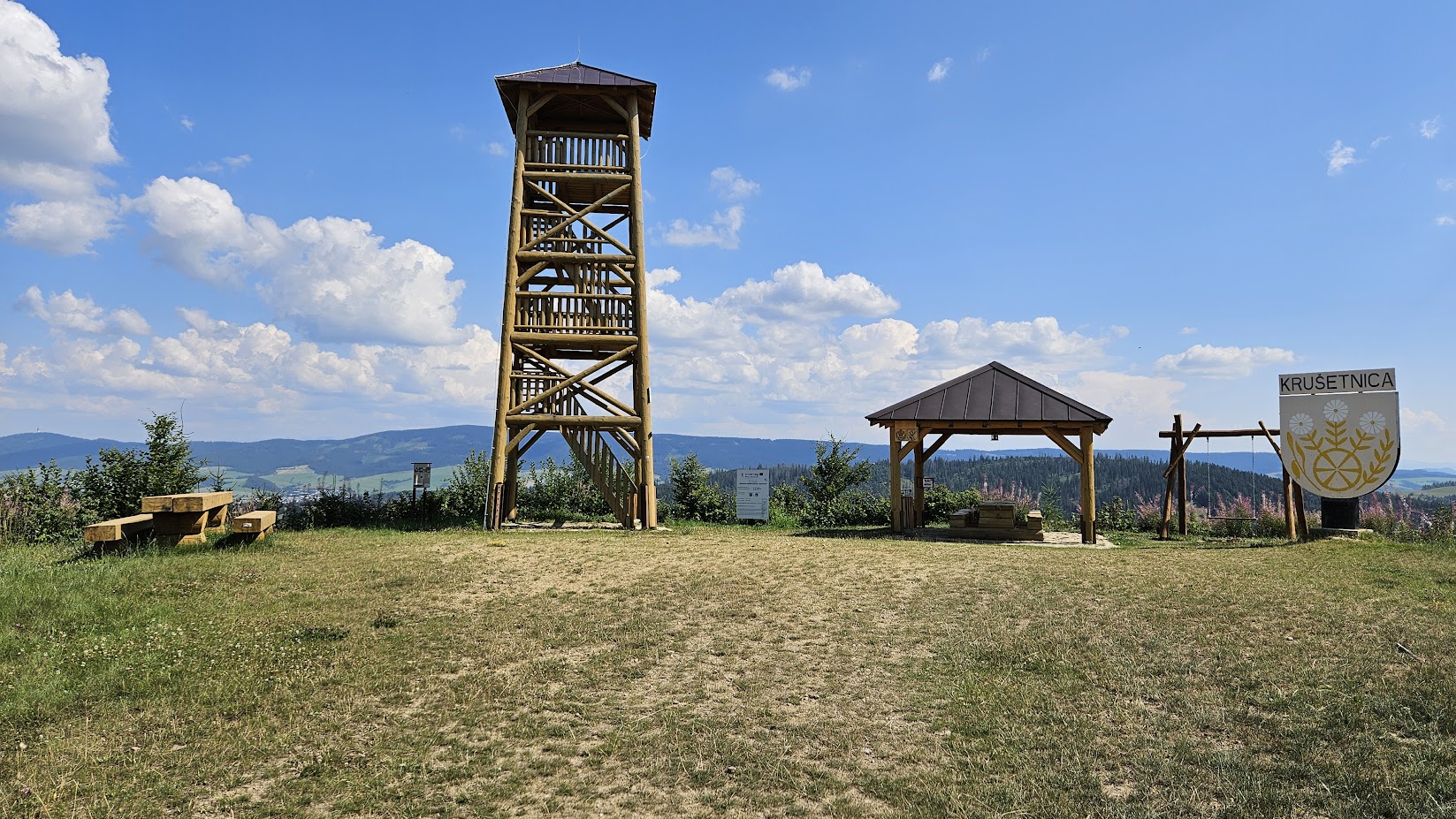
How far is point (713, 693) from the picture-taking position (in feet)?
22.5

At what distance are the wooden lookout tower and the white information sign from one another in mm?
2990

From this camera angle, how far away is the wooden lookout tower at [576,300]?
1859 cm

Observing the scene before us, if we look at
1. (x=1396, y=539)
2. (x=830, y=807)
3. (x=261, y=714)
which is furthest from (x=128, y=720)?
(x=1396, y=539)

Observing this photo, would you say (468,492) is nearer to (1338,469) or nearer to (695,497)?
(695,497)

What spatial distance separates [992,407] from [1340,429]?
6375mm

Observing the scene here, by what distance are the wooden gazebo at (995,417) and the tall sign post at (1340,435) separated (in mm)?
3410

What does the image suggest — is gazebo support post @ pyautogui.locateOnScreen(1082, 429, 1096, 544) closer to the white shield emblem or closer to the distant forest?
the white shield emblem

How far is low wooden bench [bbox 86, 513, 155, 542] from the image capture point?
1071 centimetres

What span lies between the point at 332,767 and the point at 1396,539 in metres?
18.9

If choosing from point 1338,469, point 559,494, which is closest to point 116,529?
point 559,494

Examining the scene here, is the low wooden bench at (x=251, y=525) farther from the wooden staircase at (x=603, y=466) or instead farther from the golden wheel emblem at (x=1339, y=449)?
the golden wheel emblem at (x=1339, y=449)

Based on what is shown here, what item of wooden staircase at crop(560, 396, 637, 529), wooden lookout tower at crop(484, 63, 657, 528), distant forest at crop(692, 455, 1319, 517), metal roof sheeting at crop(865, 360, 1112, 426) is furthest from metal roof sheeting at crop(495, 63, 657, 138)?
distant forest at crop(692, 455, 1319, 517)

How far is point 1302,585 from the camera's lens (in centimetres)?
1048

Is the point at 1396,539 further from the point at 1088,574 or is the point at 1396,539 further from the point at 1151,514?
the point at 1088,574
